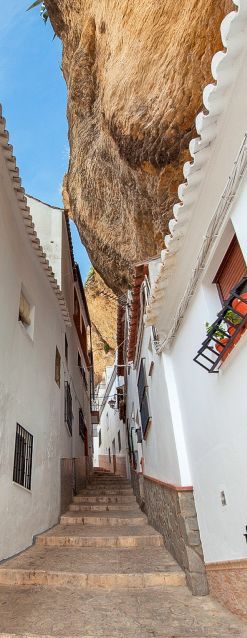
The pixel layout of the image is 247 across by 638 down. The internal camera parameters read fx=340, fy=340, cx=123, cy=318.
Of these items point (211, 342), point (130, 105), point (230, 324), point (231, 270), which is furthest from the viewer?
point (130, 105)

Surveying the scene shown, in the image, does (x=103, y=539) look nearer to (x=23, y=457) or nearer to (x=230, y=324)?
(x=23, y=457)

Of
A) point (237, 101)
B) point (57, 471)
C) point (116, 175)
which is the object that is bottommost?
point (57, 471)

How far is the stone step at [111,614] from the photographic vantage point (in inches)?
115

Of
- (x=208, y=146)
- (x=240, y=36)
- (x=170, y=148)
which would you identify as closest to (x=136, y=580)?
(x=208, y=146)

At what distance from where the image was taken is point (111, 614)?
3361 mm

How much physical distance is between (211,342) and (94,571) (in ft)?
11.1

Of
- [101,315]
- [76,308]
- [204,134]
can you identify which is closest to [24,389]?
[204,134]

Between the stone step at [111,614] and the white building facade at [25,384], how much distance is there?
1.26 metres

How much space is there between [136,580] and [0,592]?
162 centimetres

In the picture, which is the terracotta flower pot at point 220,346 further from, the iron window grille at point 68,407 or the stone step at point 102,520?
the iron window grille at point 68,407

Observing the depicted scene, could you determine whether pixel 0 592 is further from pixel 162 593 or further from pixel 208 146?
pixel 208 146

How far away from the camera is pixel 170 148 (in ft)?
23.9

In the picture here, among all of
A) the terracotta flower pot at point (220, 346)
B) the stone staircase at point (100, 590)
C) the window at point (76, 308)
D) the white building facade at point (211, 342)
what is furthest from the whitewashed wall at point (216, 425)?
the window at point (76, 308)

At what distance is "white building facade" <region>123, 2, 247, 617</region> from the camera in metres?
2.67
